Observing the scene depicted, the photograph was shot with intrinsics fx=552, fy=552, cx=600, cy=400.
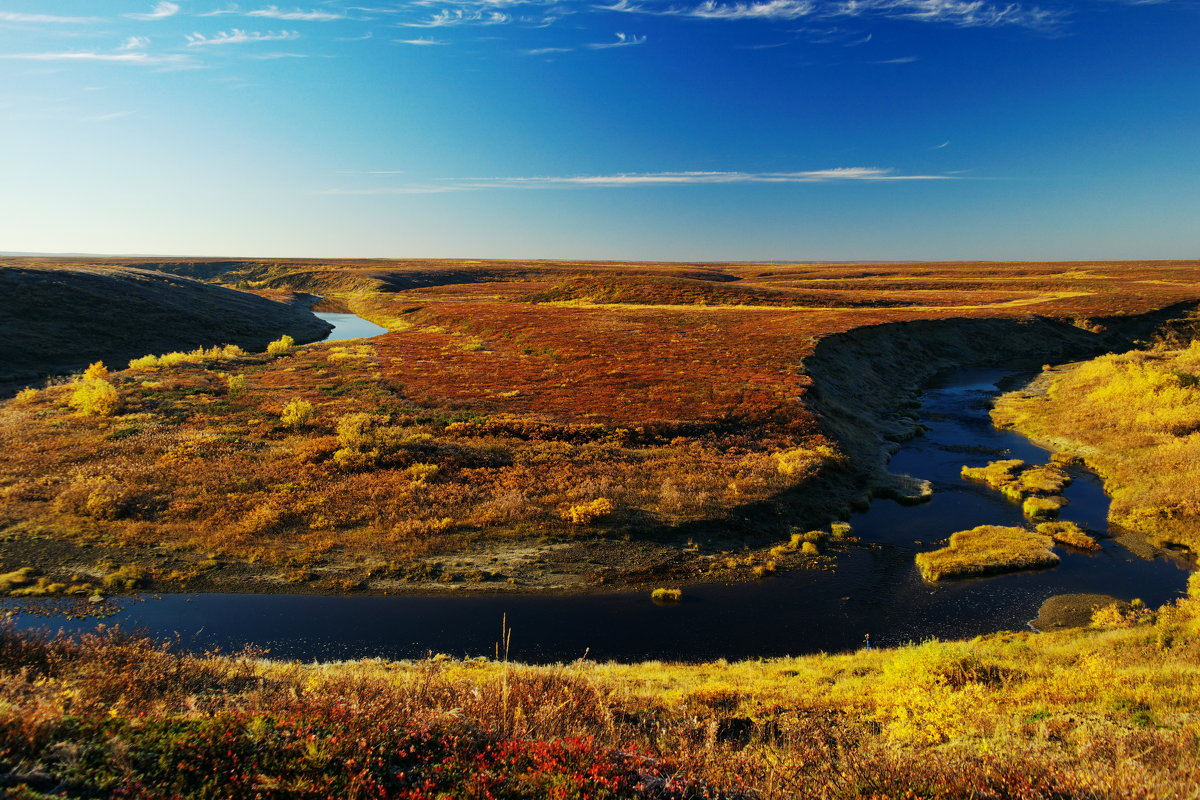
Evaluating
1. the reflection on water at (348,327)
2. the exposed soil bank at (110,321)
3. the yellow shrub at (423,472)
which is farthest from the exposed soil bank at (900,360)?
the exposed soil bank at (110,321)

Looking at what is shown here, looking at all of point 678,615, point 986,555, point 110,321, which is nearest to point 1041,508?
point 986,555

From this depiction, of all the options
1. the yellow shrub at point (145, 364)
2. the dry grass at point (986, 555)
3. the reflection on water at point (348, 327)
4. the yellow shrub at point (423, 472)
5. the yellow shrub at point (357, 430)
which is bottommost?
the dry grass at point (986, 555)

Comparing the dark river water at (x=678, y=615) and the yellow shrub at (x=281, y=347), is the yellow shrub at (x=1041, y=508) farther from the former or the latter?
the yellow shrub at (x=281, y=347)

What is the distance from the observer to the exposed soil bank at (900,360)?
1192 inches

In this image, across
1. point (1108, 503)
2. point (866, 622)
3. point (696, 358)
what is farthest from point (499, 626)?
point (696, 358)

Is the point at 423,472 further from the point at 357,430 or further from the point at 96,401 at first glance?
the point at 96,401

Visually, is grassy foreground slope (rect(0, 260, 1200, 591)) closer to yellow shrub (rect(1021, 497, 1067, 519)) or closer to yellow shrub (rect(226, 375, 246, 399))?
yellow shrub (rect(226, 375, 246, 399))

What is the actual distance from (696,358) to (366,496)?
31728 millimetres

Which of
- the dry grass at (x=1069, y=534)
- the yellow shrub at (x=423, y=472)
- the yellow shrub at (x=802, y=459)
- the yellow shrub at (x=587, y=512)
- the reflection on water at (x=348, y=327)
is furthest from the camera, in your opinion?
the reflection on water at (x=348, y=327)

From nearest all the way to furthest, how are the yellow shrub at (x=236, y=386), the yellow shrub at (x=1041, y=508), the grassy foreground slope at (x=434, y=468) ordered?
the grassy foreground slope at (x=434, y=468) → the yellow shrub at (x=1041, y=508) → the yellow shrub at (x=236, y=386)

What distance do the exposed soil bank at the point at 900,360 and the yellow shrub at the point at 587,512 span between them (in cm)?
1033

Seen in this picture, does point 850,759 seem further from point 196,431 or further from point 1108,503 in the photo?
point 196,431

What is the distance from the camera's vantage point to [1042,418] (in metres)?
37.4

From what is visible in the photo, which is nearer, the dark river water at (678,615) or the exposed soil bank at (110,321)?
the dark river water at (678,615)
